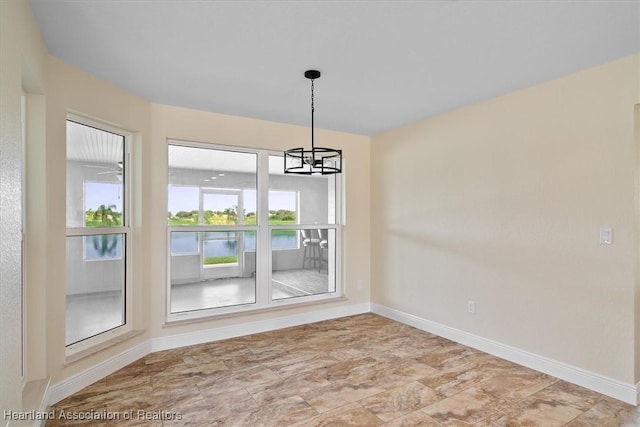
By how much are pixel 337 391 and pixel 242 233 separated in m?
2.16

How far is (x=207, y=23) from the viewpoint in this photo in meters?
2.18

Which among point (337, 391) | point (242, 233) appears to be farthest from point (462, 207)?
point (242, 233)

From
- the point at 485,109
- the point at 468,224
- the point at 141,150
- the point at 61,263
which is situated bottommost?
the point at 61,263

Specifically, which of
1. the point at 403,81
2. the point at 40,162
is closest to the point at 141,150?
the point at 40,162

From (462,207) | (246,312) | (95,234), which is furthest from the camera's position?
(246,312)

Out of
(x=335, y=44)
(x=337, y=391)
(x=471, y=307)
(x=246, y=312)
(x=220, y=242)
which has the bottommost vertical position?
(x=337, y=391)

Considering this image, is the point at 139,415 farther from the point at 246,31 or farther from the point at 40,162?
the point at 246,31

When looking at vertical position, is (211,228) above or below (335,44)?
below

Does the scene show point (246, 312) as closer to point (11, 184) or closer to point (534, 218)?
point (11, 184)

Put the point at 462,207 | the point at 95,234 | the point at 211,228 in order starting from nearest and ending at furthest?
the point at 95,234
the point at 462,207
the point at 211,228

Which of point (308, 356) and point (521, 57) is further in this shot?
point (308, 356)

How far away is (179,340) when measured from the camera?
12.3ft

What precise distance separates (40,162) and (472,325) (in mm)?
4073

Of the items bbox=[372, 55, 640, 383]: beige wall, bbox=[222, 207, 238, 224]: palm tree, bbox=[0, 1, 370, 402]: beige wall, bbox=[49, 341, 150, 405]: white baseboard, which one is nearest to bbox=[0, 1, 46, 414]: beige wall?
bbox=[0, 1, 370, 402]: beige wall
